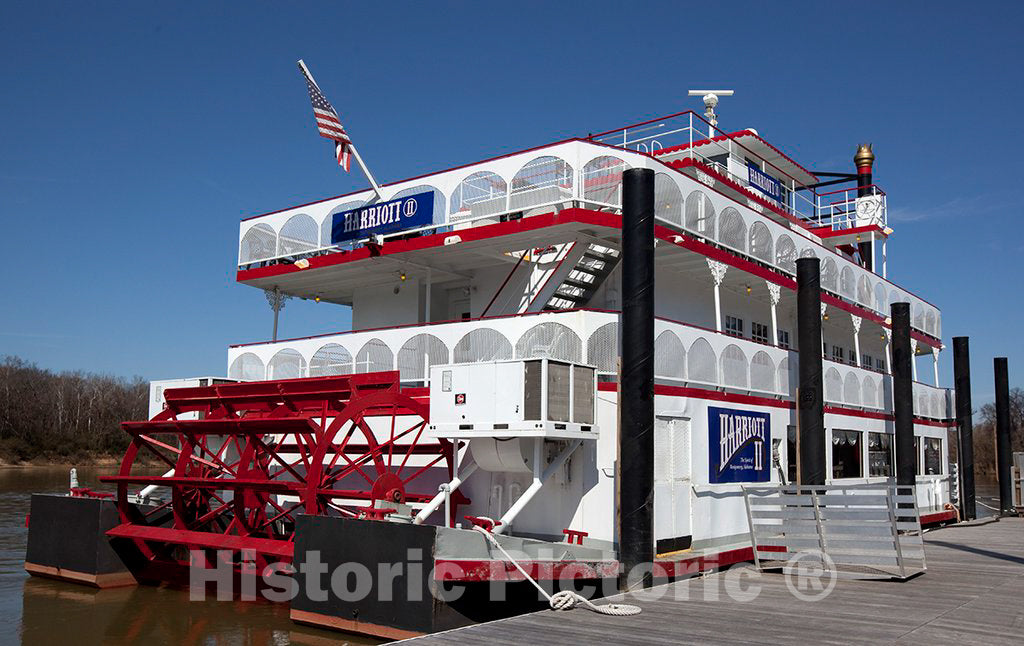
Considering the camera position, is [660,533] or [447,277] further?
[447,277]

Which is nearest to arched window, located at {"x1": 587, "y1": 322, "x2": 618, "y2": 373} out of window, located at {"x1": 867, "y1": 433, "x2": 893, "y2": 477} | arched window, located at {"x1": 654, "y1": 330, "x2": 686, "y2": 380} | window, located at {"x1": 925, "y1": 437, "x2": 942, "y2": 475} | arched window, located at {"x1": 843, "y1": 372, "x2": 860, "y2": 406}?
arched window, located at {"x1": 654, "y1": 330, "x2": 686, "y2": 380}

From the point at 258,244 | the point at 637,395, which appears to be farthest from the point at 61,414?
the point at 637,395

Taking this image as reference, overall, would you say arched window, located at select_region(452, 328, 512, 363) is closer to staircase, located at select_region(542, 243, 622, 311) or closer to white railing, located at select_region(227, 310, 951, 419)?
white railing, located at select_region(227, 310, 951, 419)

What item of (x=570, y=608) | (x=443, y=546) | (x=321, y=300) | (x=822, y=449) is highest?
(x=321, y=300)

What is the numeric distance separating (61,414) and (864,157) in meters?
53.3

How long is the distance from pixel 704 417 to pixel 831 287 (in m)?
6.57

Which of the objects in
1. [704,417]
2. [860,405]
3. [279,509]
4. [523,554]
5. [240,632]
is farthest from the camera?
[860,405]

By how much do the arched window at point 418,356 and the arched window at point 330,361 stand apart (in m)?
1.10

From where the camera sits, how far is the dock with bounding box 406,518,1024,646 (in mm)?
7016

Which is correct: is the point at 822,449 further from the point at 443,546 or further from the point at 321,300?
the point at 321,300

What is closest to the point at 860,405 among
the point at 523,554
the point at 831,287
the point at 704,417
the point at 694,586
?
the point at 831,287

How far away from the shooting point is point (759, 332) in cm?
1772

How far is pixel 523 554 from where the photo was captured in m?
9.38

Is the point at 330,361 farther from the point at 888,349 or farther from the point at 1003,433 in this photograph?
the point at 1003,433
